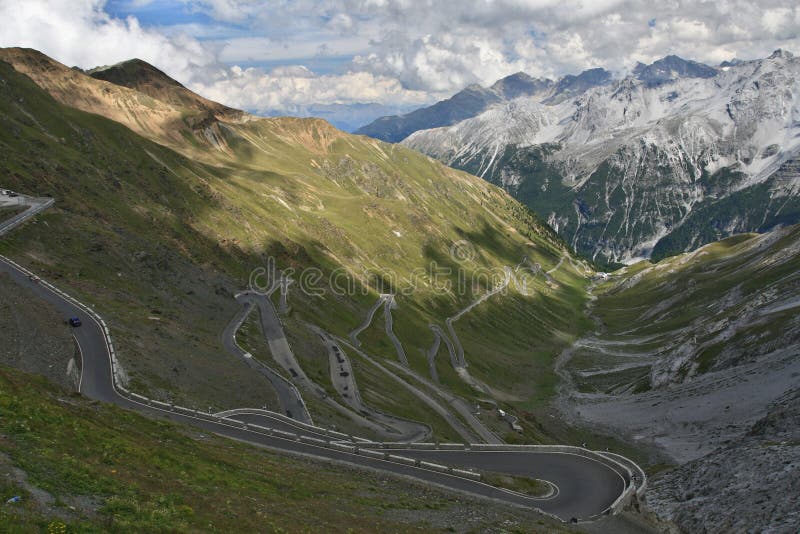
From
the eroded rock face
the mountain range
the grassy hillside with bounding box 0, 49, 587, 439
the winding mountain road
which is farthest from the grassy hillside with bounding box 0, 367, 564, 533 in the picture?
the grassy hillside with bounding box 0, 49, 587, 439

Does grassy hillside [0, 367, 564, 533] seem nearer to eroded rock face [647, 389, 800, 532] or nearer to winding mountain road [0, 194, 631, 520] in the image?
winding mountain road [0, 194, 631, 520]

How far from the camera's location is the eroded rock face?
39.7 meters

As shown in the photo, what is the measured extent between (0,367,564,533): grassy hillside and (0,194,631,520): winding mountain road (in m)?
4.92

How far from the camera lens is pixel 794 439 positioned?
50.5 m

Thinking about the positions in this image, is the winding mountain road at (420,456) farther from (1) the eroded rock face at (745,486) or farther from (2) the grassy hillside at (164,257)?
(1) the eroded rock face at (745,486)

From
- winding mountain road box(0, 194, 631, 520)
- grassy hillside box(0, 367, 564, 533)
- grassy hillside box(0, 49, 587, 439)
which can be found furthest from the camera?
grassy hillside box(0, 49, 587, 439)

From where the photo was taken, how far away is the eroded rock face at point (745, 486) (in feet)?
130

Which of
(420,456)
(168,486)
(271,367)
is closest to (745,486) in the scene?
(420,456)

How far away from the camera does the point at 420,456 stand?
6288 cm

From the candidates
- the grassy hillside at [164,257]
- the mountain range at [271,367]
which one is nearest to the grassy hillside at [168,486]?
the mountain range at [271,367]

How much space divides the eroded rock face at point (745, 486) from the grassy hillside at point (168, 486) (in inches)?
507

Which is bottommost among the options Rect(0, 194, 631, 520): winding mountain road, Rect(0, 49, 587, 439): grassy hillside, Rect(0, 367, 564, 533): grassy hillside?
Rect(0, 367, 564, 533): grassy hillside

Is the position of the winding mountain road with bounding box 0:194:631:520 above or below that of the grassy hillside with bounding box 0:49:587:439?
below

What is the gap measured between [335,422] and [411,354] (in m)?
86.8
